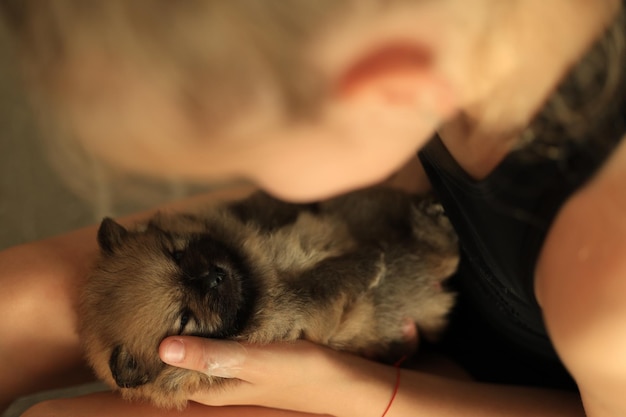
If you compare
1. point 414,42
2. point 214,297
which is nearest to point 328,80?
point 414,42

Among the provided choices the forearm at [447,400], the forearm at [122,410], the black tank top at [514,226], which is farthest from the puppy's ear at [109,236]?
the black tank top at [514,226]

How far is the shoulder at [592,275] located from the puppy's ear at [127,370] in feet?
2.77

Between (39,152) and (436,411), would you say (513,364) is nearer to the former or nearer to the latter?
(436,411)

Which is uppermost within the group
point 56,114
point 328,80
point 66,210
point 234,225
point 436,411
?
point 328,80

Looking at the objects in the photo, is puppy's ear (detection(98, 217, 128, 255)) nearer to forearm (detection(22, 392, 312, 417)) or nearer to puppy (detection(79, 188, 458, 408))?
puppy (detection(79, 188, 458, 408))

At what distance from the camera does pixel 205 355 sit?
1.17 meters

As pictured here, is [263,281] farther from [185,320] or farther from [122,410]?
[122,410]

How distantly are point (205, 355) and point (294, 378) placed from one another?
0.66 feet

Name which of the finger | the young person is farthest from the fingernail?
the young person

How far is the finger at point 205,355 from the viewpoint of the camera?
1156 millimetres

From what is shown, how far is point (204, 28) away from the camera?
25.1 inches

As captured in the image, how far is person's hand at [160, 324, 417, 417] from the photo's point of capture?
1.21 meters

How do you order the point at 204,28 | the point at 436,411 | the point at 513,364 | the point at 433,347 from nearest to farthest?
the point at 204,28, the point at 436,411, the point at 513,364, the point at 433,347

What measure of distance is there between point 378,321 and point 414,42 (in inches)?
34.3
